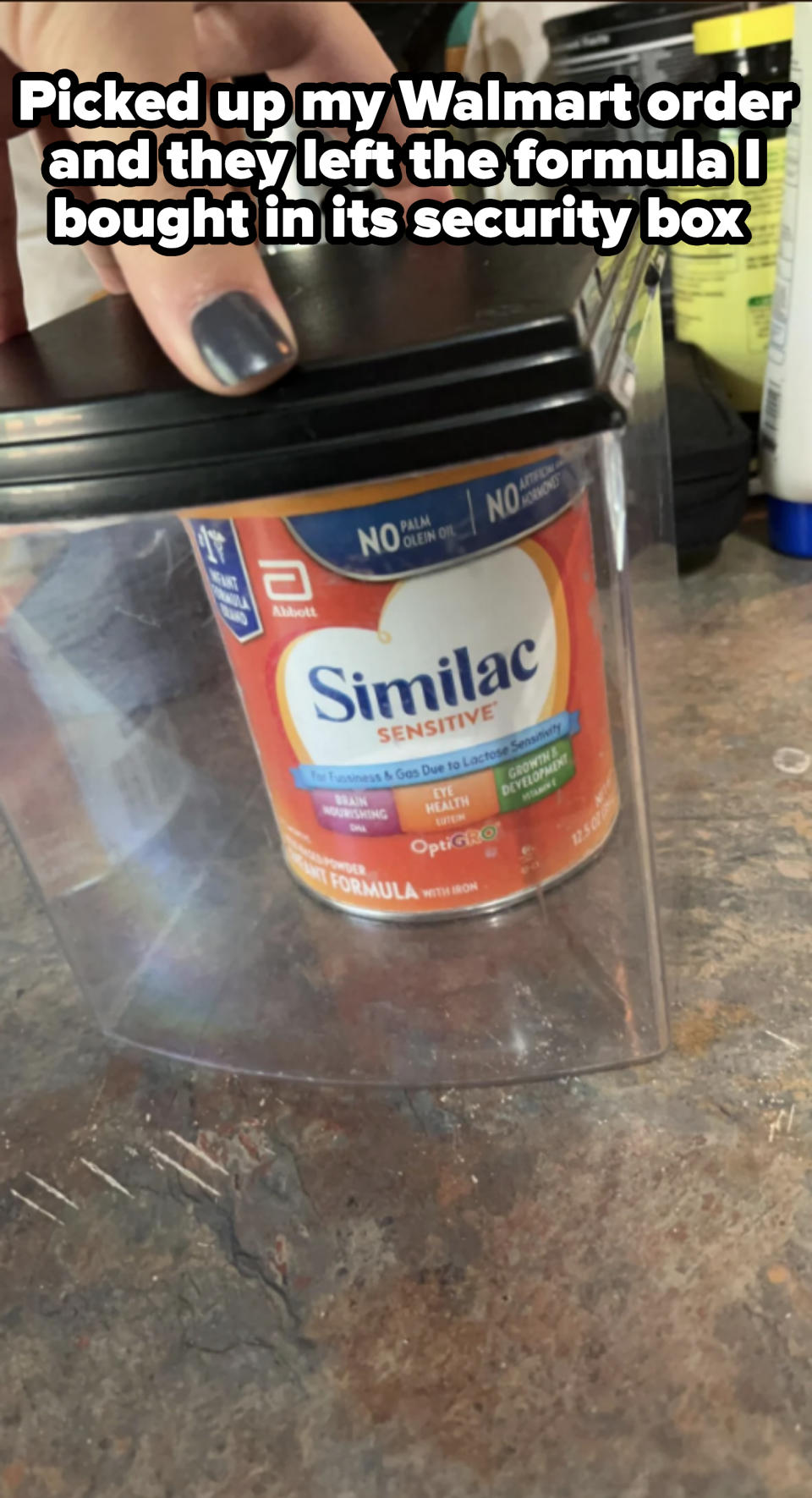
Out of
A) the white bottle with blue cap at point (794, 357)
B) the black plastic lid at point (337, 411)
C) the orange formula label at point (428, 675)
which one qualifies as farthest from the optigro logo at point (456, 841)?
the white bottle with blue cap at point (794, 357)

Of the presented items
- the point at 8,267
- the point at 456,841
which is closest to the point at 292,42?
the point at 8,267

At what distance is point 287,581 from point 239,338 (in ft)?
0.37

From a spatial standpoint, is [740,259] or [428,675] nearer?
[428,675]

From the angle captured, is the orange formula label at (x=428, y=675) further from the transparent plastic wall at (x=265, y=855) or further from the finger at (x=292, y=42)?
the finger at (x=292, y=42)

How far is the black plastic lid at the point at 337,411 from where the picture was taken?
0.24m

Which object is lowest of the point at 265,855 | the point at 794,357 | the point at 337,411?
the point at 265,855

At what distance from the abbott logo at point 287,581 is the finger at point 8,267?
0.13 m

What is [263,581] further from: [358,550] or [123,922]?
[123,922]

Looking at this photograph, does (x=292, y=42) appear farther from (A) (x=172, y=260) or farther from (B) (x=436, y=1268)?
(B) (x=436, y=1268)

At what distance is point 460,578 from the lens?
0.33 m

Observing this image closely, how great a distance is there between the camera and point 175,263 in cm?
22

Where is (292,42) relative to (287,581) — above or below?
above

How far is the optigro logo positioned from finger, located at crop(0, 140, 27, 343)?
232 millimetres

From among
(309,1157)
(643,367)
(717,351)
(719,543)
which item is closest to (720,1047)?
(309,1157)
